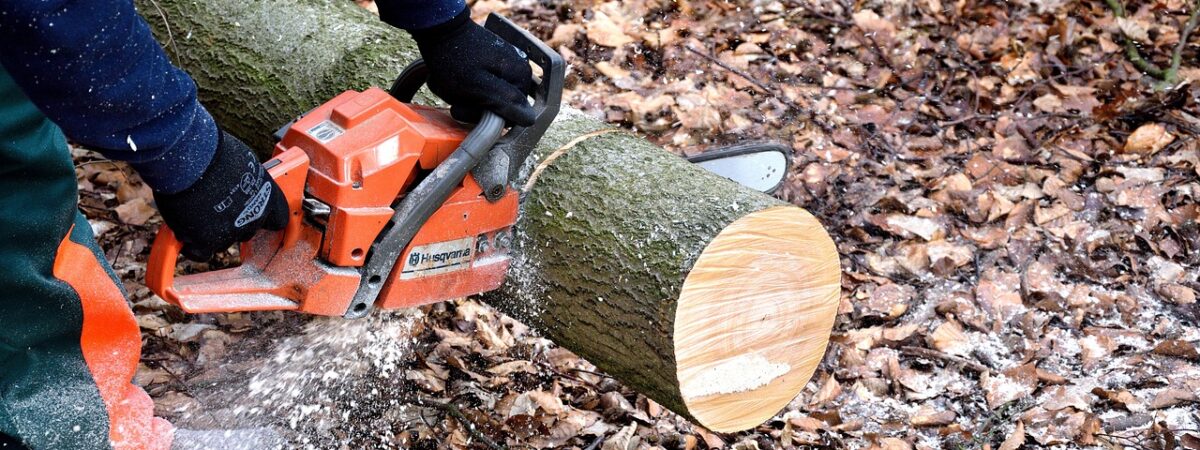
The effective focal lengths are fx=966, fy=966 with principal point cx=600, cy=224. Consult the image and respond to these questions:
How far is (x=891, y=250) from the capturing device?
3.75 metres

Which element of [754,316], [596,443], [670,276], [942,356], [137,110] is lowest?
[942,356]

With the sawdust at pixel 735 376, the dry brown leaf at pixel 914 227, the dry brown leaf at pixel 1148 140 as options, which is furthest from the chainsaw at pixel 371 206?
the dry brown leaf at pixel 1148 140

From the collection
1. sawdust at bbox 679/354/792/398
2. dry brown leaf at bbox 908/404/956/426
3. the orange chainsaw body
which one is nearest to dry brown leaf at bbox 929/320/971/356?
dry brown leaf at bbox 908/404/956/426

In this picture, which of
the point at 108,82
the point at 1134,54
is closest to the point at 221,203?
the point at 108,82

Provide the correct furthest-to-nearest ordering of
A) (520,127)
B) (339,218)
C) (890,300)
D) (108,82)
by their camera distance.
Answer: (890,300) < (520,127) < (339,218) < (108,82)

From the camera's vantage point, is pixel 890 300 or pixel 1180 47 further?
pixel 1180 47

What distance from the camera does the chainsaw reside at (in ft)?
7.26

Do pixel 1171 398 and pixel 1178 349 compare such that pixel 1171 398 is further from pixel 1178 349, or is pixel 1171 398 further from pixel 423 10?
pixel 423 10

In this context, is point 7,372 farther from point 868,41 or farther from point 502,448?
point 868,41

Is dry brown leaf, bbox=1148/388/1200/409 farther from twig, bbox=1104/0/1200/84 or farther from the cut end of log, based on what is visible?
twig, bbox=1104/0/1200/84

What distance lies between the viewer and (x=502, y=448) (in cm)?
285

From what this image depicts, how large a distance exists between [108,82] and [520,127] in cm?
98

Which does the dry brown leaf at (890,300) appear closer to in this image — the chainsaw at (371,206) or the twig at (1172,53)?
the chainsaw at (371,206)

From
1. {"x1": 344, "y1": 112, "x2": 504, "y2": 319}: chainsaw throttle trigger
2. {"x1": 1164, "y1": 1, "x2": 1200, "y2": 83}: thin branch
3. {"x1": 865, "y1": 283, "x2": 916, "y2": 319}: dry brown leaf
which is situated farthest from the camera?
{"x1": 1164, "y1": 1, "x2": 1200, "y2": 83}: thin branch
